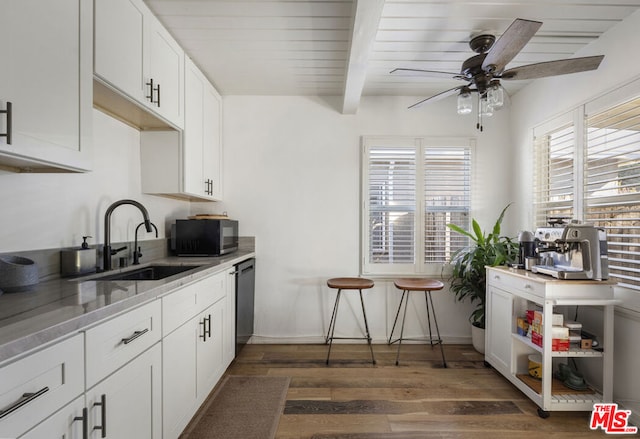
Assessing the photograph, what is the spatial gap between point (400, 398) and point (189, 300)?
1.65 m

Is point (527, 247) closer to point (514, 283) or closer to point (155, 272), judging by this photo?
point (514, 283)

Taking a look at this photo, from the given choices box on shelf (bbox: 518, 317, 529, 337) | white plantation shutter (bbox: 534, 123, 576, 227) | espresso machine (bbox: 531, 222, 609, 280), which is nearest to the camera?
espresso machine (bbox: 531, 222, 609, 280)

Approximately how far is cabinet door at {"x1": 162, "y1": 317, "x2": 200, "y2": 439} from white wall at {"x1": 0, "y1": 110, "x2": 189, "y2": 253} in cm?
A: 82

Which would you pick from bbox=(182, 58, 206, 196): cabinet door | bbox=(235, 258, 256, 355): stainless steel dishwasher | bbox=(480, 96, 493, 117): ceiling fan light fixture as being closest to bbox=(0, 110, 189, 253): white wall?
bbox=(182, 58, 206, 196): cabinet door

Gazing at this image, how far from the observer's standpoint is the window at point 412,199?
3254mm

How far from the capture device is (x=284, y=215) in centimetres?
326

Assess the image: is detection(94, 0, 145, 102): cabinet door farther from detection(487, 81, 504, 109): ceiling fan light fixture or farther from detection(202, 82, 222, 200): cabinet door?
detection(487, 81, 504, 109): ceiling fan light fixture

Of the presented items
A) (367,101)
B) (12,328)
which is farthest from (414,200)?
(12,328)

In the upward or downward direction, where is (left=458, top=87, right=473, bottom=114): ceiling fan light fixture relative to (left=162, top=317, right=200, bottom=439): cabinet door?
upward

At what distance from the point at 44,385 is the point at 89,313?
0.70 ft

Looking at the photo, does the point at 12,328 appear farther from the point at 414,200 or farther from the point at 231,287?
the point at 414,200

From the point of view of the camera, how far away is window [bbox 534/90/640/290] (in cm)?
195

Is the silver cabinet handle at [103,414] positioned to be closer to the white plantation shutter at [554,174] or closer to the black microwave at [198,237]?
the black microwave at [198,237]

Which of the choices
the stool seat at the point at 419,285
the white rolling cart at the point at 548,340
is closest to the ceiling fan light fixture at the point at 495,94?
the white rolling cart at the point at 548,340
